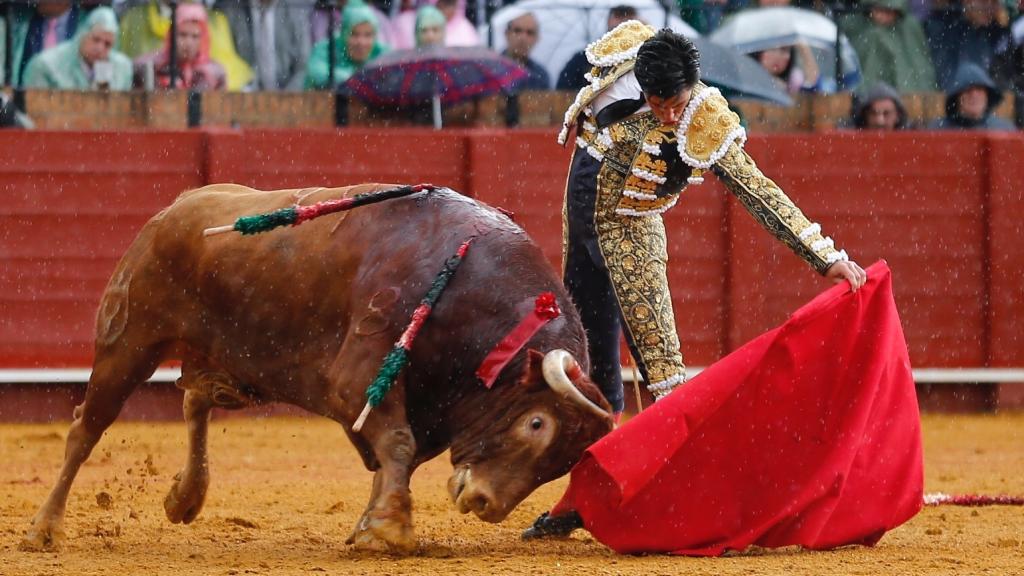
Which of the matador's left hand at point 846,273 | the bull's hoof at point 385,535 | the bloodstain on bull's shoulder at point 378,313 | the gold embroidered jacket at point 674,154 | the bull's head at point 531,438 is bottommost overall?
the bull's hoof at point 385,535

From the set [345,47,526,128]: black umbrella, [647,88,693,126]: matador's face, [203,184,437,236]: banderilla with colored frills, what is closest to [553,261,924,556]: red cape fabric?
[647,88,693,126]: matador's face

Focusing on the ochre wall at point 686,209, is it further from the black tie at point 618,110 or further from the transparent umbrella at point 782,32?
the black tie at point 618,110

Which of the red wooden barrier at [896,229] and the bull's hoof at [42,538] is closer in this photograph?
the bull's hoof at [42,538]

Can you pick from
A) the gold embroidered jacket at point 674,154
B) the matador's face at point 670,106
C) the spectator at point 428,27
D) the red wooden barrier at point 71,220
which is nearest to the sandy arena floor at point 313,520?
the red wooden barrier at point 71,220

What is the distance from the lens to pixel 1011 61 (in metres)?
8.61

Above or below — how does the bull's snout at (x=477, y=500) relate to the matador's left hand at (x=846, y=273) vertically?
below

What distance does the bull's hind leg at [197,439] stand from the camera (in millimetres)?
4801

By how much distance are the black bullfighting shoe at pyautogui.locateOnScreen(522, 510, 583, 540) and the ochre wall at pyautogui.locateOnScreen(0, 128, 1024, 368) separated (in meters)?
3.53

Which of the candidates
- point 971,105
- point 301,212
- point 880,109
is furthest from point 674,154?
point 971,105

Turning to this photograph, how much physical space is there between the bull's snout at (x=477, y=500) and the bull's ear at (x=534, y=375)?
0.85 ft

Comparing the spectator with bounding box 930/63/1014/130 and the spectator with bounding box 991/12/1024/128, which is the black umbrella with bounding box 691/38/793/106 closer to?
the spectator with bounding box 930/63/1014/130

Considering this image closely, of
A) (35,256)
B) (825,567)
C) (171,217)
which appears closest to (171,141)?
(35,256)

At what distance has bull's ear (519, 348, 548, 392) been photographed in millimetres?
3967

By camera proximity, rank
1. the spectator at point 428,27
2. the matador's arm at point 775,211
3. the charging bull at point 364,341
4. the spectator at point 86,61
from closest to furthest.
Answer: the charging bull at point 364,341
the matador's arm at point 775,211
the spectator at point 86,61
the spectator at point 428,27
